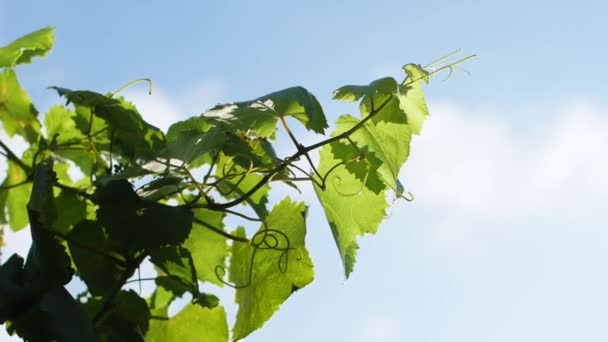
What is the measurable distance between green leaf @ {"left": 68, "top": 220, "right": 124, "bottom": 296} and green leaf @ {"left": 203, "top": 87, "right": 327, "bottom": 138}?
15 cm

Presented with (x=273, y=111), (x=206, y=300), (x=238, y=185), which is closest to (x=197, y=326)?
(x=206, y=300)

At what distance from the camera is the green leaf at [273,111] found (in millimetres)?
654

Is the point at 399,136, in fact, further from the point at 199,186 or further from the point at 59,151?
the point at 59,151

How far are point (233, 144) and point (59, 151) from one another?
302 millimetres

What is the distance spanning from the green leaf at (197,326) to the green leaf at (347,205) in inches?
5.3

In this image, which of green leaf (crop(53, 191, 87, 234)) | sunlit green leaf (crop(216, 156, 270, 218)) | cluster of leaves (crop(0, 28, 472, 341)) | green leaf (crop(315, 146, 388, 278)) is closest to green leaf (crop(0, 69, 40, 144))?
cluster of leaves (crop(0, 28, 472, 341))

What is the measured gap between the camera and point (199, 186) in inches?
29.2

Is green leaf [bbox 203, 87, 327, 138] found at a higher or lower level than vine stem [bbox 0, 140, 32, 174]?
lower

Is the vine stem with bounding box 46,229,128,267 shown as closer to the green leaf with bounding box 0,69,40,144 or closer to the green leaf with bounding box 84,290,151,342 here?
the green leaf with bounding box 84,290,151,342

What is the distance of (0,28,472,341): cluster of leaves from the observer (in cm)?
63

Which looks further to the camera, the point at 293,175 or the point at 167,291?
the point at 167,291

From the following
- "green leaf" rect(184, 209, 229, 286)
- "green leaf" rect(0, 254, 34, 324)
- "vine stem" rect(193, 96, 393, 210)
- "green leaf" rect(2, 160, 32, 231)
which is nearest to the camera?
"green leaf" rect(0, 254, 34, 324)

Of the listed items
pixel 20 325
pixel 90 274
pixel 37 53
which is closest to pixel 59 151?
pixel 37 53

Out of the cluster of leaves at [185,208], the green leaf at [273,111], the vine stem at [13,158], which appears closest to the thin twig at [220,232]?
the cluster of leaves at [185,208]
